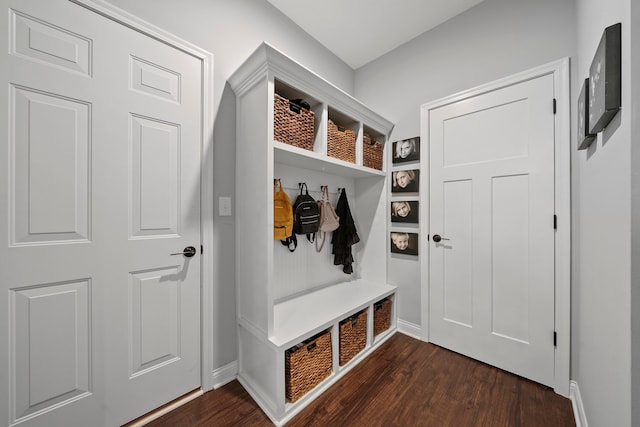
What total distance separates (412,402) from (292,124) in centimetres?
193

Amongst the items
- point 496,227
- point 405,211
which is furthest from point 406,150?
point 496,227

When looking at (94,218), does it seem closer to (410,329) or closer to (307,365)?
(307,365)

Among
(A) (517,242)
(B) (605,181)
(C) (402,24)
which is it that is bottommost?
(A) (517,242)

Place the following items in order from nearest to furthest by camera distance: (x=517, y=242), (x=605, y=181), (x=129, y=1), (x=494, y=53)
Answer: (x=605, y=181), (x=129, y=1), (x=517, y=242), (x=494, y=53)

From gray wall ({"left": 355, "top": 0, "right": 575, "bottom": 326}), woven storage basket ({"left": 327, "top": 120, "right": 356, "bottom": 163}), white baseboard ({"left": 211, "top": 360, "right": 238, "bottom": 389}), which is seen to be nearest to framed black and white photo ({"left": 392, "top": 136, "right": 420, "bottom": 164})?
gray wall ({"left": 355, "top": 0, "right": 575, "bottom": 326})

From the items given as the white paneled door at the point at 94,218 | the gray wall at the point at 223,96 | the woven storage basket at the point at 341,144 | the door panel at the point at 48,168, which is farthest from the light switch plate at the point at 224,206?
the woven storage basket at the point at 341,144

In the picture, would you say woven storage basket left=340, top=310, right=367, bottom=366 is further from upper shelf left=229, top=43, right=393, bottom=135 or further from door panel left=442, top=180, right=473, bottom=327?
upper shelf left=229, top=43, right=393, bottom=135

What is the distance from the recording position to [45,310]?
114 centimetres

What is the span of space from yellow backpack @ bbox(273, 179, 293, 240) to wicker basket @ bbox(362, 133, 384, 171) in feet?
2.85

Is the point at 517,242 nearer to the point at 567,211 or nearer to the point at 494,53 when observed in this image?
the point at 567,211

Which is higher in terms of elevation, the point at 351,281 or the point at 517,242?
the point at 517,242

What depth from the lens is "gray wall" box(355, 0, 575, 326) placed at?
5.59 feet

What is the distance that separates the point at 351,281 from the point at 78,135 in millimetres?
2372

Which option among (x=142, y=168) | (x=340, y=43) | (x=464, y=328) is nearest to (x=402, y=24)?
(x=340, y=43)
